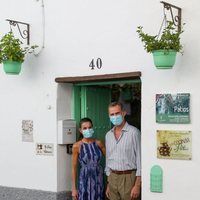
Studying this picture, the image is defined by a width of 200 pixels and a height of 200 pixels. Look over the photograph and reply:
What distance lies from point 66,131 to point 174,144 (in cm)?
188

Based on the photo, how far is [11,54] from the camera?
7637 mm

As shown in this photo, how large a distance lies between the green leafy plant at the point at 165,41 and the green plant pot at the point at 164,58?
1.9 inches

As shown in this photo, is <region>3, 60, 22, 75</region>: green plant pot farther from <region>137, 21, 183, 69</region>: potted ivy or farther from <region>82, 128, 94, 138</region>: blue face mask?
<region>137, 21, 183, 69</region>: potted ivy

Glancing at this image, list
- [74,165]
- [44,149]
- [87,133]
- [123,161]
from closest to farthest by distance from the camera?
1. [123,161]
2. [87,133]
3. [74,165]
4. [44,149]

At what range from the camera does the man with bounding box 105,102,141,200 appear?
22.7ft

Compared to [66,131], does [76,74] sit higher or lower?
higher

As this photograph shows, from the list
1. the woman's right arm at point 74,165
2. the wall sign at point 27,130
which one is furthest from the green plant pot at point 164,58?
the wall sign at point 27,130

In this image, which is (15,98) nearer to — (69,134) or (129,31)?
(69,134)

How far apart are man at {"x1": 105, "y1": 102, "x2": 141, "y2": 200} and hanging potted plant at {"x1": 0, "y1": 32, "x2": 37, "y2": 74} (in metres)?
1.71

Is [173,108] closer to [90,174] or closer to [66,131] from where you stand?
[90,174]

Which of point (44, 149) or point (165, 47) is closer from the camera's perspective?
point (165, 47)

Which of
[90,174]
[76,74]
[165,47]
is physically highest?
[165,47]

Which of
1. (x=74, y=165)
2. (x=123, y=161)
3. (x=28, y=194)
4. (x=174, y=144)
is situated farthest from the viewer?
(x=28, y=194)

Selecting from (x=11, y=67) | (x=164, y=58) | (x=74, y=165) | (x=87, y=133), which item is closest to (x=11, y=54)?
(x=11, y=67)
